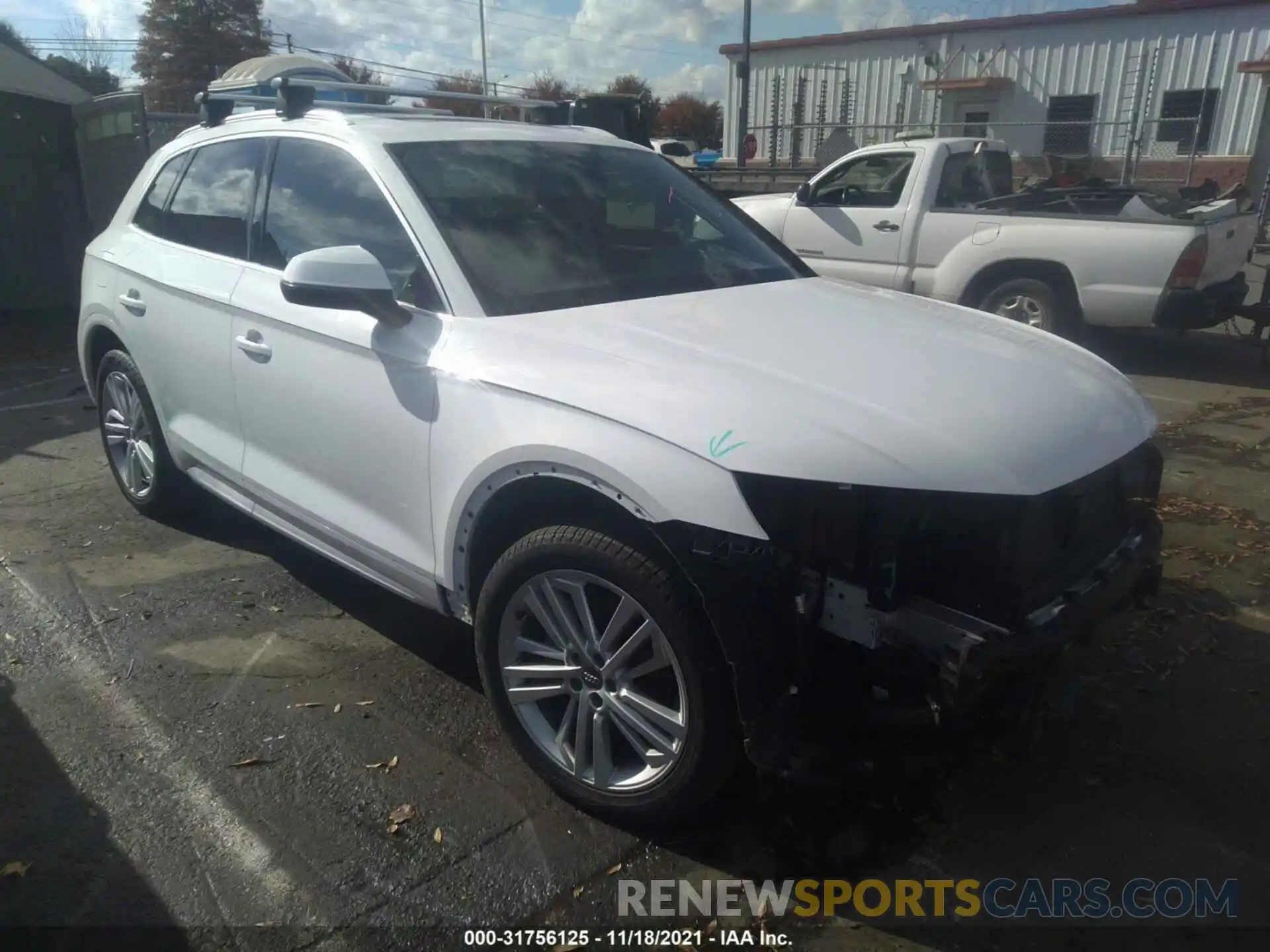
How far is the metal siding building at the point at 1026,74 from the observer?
22.4 metres

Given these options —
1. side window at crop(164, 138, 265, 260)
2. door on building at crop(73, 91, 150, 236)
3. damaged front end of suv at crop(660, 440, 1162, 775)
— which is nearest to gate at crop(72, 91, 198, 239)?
door on building at crop(73, 91, 150, 236)

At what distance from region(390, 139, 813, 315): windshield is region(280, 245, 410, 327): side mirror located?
0.27 meters

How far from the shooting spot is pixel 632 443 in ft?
7.95

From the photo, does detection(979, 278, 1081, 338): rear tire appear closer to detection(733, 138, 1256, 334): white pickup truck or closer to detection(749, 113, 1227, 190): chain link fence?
detection(733, 138, 1256, 334): white pickup truck

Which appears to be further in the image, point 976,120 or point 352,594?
point 976,120

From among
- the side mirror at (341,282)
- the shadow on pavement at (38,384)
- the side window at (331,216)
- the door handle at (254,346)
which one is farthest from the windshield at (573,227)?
the shadow on pavement at (38,384)

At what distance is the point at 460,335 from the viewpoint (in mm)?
2879

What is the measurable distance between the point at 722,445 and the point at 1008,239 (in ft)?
23.0

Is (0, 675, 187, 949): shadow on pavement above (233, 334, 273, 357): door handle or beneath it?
beneath

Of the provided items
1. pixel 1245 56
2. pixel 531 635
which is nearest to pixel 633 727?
pixel 531 635

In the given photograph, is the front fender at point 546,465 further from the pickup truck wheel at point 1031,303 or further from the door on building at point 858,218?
the door on building at point 858,218

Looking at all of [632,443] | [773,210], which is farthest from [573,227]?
[773,210]

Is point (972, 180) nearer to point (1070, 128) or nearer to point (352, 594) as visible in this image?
point (352, 594)

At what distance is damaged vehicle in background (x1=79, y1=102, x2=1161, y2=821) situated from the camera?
7.55ft
